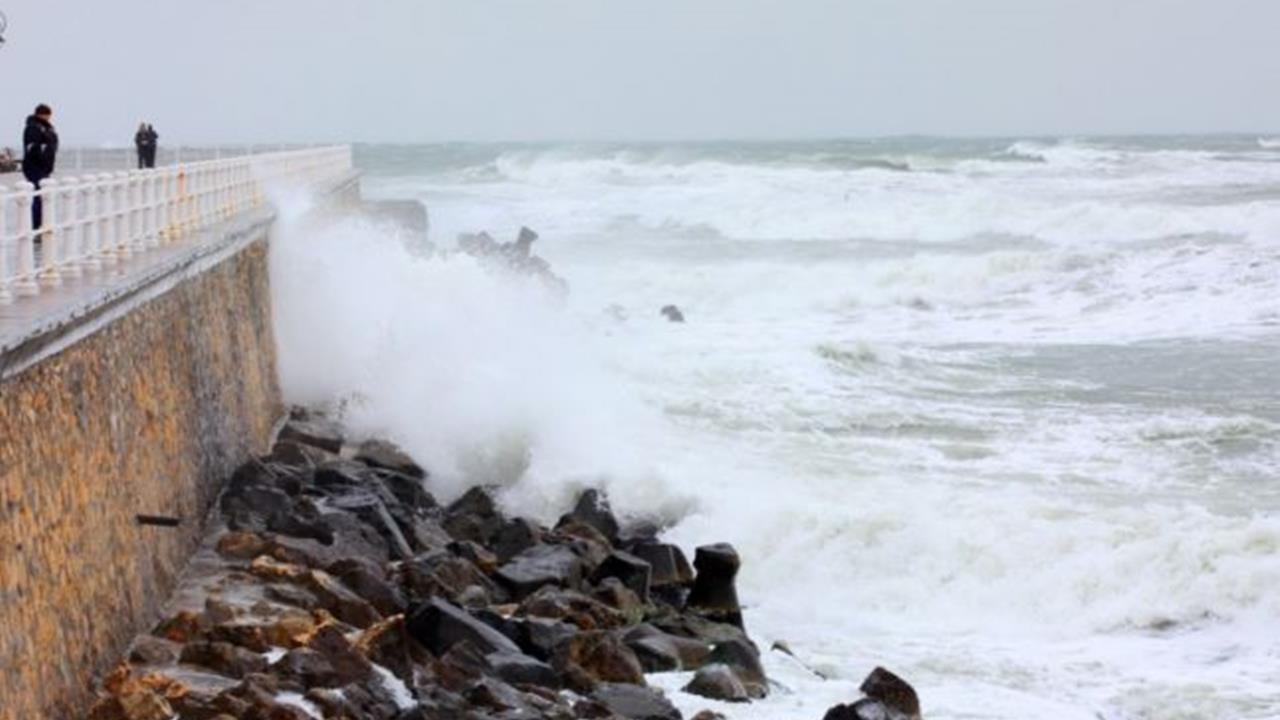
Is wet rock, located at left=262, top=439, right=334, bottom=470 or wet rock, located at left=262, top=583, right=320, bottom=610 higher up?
wet rock, located at left=262, top=583, right=320, bottom=610

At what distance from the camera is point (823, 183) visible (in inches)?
2640

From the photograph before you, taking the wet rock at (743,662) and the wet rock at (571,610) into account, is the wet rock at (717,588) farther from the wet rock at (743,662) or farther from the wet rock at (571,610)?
the wet rock at (743,662)

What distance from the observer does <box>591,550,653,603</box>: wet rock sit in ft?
47.2

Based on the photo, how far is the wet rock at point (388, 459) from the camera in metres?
18.4

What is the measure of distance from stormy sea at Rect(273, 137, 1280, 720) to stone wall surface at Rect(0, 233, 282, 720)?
3129 millimetres

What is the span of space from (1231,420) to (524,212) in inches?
1626

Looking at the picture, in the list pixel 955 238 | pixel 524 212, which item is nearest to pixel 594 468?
pixel 955 238

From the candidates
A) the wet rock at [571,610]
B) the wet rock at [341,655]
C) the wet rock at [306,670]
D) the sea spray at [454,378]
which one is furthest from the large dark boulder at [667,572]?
the wet rock at [306,670]

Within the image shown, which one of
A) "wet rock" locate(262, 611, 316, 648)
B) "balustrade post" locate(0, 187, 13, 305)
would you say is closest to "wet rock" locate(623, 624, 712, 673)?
"wet rock" locate(262, 611, 316, 648)

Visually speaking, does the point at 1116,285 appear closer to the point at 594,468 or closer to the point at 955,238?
the point at 955,238

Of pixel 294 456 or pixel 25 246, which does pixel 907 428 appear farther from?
pixel 25 246

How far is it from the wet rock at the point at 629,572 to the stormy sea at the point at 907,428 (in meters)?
0.91

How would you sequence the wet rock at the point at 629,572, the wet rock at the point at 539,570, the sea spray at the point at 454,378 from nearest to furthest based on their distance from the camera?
the wet rock at the point at 539,570 → the wet rock at the point at 629,572 → the sea spray at the point at 454,378

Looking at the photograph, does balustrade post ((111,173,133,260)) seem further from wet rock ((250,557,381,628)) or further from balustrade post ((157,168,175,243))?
wet rock ((250,557,381,628))
